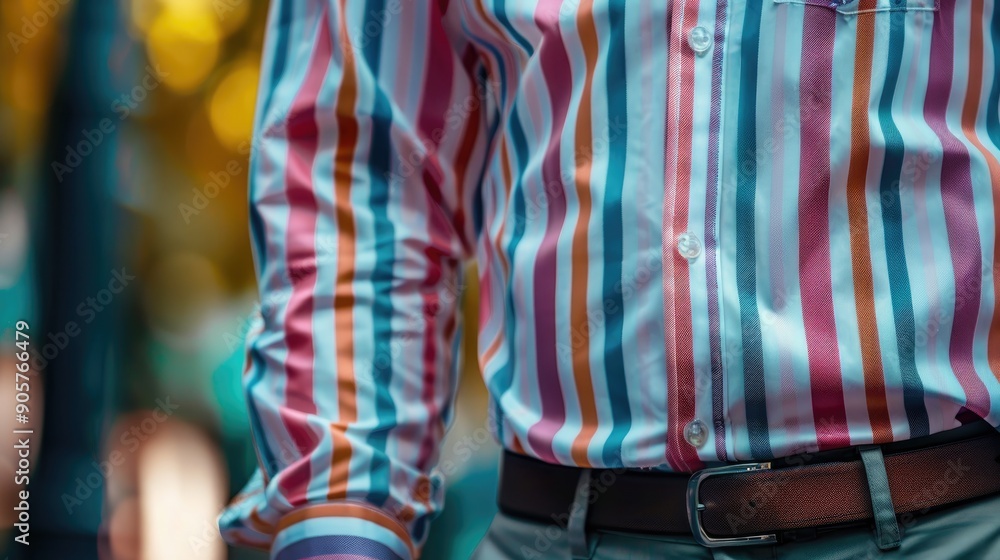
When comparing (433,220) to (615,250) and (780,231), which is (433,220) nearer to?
(615,250)

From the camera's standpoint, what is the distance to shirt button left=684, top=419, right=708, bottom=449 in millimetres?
631

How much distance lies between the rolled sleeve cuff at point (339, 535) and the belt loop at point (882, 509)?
1.15 feet

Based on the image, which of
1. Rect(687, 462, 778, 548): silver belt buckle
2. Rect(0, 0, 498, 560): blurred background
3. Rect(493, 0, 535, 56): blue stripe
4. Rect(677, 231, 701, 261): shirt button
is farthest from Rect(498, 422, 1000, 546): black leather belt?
Rect(0, 0, 498, 560): blurred background

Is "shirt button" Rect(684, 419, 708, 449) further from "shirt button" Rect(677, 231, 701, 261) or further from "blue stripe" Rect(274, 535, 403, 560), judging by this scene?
"blue stripe" Rect(274, 535, 403, 560)

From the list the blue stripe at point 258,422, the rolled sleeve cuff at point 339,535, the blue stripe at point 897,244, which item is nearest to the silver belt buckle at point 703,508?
the blue stripe at point 897,244

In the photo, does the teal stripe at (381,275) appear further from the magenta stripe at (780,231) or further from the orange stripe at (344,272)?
the magenta stripe at (780,231)

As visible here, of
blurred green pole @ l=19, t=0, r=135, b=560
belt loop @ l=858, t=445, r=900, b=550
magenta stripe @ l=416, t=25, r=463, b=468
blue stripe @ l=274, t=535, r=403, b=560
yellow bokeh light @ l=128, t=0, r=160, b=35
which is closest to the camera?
belt loop @ l=858, t=445, r=900, b=550

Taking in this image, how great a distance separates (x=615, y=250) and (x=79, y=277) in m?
1.42

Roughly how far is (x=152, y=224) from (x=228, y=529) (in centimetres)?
128

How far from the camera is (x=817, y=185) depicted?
650mm

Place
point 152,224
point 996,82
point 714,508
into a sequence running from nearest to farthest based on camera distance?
point 714,508
point 996,82
point 152,224

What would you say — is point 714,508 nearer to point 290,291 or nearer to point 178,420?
point 290,291

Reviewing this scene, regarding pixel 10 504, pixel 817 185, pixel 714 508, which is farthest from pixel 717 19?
pixel 10 504

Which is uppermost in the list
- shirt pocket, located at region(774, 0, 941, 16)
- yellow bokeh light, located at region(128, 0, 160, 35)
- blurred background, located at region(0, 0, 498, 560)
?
yellow bokeh light, located at region(128, 0, 160, 35)
